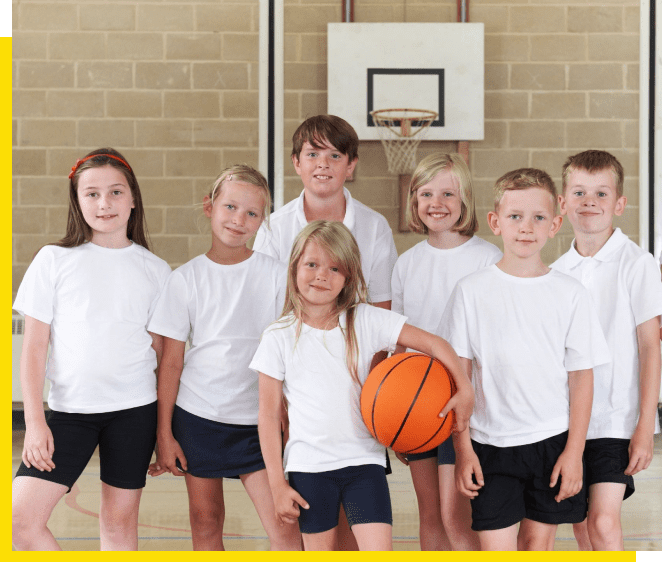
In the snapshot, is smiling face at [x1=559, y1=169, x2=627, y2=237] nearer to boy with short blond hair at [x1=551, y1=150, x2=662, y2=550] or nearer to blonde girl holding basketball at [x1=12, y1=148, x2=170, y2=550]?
boy with short blond hair at [x1=551, y1=150, x2=662, y2=550]

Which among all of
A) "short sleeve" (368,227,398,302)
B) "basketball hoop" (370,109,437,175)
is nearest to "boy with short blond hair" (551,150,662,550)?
"short sleeve" (368,227,398,302)

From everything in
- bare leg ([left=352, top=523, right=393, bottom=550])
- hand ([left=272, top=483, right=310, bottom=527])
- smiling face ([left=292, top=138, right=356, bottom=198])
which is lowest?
bare leg ([left=352, top=523, right=393, bottom=550])

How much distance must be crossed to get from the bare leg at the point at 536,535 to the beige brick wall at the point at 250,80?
367 centimetres

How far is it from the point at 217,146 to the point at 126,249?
11.6 feet

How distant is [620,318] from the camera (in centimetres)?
219

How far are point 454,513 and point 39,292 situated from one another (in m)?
1.42

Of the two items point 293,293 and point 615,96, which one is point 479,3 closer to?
point 615,96

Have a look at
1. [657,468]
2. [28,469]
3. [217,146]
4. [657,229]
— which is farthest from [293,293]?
[657,229]

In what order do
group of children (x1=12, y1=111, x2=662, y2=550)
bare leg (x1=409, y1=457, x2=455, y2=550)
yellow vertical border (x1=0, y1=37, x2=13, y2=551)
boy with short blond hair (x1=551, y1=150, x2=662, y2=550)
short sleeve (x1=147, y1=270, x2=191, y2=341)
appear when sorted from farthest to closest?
bare leg (x1=409, y1=457, x2=455, y2=550)
short sleeve (x1=147, y1=270, x2=191, y2=341)
boy with short blond hair (x1=551, y1=150, x2=662, y2=550)
group of children (x1=12, y1=111, x2=662, y2=550)
yellow vertical border (x1=0, y1=37, x2=13, y2=551)

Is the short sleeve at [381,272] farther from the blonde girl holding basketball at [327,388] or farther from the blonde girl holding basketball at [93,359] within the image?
the blonde girl holding basketball at [93,359]

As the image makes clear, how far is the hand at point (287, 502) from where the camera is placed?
6.27 feet

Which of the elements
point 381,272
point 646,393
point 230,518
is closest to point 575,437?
point 646,393

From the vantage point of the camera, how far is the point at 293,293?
6.71 feet

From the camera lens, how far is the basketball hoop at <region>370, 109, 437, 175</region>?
5535 millimetres
